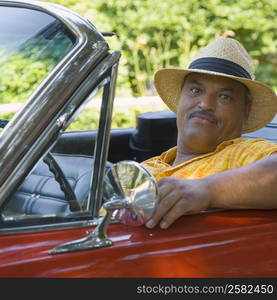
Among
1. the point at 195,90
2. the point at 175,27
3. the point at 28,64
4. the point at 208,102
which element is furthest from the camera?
the point at 175,27

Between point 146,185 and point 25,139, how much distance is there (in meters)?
0.32

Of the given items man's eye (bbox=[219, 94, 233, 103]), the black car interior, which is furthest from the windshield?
man's eye (bbox=[219, 94, 233, 103])

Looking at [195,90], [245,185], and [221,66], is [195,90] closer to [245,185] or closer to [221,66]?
[221,66]

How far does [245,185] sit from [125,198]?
0.45m

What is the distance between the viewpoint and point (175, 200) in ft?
6.05

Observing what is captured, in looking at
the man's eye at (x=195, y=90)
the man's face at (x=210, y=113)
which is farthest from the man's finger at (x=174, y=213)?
the man's eye at (x=195, y=90)

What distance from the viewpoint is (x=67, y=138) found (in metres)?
1.82

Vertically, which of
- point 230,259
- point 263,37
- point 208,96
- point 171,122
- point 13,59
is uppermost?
point 13,59

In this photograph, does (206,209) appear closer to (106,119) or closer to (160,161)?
(106,119)

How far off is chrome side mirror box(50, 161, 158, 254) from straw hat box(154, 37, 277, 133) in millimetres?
911

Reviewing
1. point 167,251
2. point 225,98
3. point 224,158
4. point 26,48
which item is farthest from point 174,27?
point 167,251

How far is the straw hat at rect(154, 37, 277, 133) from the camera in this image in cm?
258
